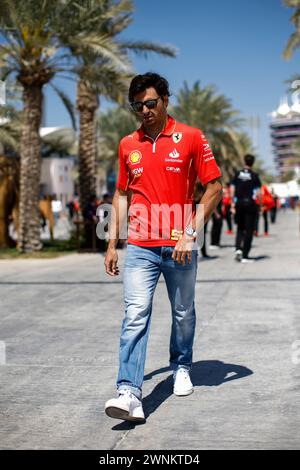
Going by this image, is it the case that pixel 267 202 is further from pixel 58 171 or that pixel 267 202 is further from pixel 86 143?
pixel 58 171

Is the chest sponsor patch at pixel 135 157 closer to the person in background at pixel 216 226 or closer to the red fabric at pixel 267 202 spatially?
the person in background at pixel 216 226

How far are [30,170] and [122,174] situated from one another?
14.3 metres

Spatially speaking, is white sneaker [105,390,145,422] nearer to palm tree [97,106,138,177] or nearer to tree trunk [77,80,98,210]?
tree trunk [77,80,98,210]

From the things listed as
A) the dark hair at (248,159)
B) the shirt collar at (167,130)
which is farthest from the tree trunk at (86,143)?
the shirt collar at (167,130)

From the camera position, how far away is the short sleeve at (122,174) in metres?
4.52

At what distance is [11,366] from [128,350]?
68.0 inches

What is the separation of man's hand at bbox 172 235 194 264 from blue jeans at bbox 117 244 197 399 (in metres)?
0.10

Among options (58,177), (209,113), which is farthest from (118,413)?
(58,177)

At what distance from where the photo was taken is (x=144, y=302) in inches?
172

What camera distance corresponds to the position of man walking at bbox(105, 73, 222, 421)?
4.36m

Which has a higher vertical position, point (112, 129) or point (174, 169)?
point (112, 129)

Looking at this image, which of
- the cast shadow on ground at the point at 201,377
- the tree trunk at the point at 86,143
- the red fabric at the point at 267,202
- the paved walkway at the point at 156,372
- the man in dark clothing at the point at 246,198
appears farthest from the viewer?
the red fabric at the point at 267,202

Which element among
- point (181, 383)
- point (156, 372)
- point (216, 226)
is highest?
point (216, 226)
